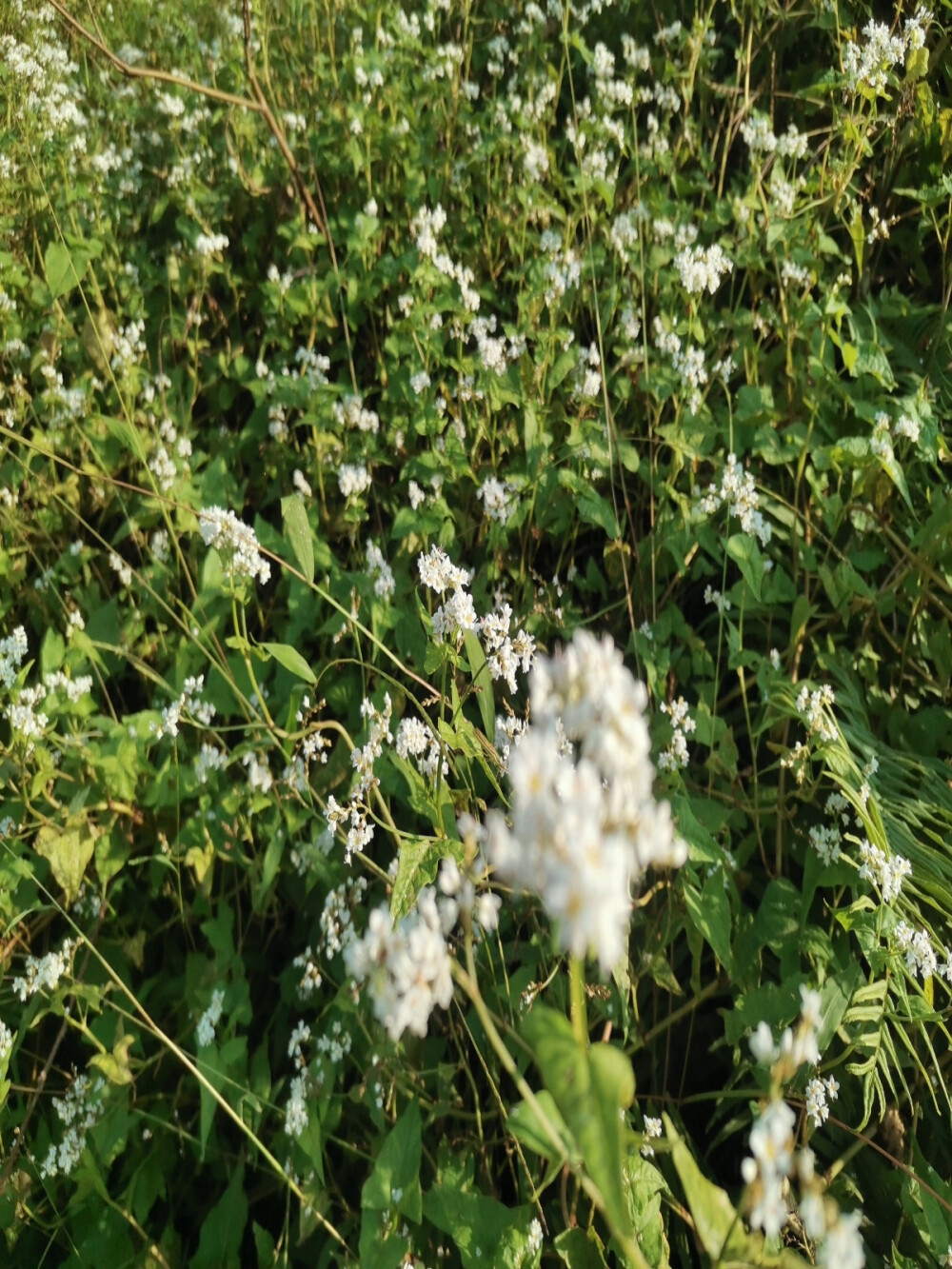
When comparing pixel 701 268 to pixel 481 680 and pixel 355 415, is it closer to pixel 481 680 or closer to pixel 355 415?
pixel 355 415

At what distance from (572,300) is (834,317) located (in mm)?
643

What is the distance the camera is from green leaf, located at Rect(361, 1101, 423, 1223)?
1290 millimetres

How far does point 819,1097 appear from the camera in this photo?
4.43ft

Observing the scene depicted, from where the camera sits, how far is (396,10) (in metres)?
2.95

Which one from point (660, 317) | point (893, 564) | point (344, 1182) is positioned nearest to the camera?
point (344, 1182)

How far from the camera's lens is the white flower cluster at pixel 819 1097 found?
133 centimetres

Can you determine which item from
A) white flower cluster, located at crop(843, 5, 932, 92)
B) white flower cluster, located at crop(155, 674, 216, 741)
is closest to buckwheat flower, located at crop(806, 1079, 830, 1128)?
white flower cluster, located at crop(155, 674, 216, 741)

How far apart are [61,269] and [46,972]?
179 cm

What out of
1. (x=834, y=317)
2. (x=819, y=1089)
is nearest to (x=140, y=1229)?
(x=819, y=1089)

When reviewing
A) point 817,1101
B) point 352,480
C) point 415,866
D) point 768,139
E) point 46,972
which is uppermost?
point 768,139

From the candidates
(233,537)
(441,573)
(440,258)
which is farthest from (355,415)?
(441,573)

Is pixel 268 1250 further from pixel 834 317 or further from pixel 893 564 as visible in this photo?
pixel 834 317

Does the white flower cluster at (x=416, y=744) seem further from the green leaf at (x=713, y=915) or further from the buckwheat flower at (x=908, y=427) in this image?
the buckwheat flower at (x=908, y=427)

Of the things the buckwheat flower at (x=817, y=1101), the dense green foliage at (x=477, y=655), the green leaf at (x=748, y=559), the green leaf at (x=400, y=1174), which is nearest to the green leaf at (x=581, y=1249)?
the dense green foliage at (x=477, y=655)
